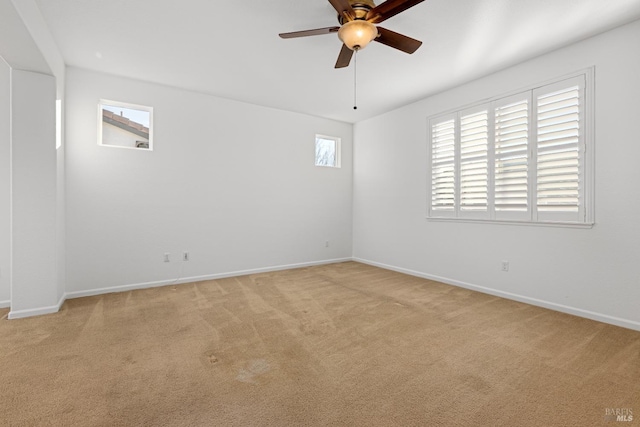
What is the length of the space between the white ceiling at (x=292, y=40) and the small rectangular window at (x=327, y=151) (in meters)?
1.56

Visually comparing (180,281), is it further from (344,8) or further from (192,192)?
(344,8)

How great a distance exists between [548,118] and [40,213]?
220 inches

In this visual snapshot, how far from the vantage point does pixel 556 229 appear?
10.4 feet

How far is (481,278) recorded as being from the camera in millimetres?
3863

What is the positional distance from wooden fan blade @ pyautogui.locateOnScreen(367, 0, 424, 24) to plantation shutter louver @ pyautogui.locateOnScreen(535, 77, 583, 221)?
2279 millimetres

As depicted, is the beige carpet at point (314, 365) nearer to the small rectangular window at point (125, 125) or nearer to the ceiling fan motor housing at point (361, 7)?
the small rectangular window at point (125, 125)

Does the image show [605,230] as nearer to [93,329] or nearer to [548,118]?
[548,118]

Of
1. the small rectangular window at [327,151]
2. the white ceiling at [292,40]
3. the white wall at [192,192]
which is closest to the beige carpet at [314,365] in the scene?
the white wall at [192,192]

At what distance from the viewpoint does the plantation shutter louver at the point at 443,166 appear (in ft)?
14.0

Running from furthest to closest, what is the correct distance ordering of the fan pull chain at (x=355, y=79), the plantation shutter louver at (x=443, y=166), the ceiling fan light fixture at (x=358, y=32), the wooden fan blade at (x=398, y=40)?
the plantation shutter louver at (x=443, y=166) < the fan pull chain at (x=355, y=79) < the wooden fan blade at (x=398, y=40) < the ceiling fan light fixture at (x=358, y=32)

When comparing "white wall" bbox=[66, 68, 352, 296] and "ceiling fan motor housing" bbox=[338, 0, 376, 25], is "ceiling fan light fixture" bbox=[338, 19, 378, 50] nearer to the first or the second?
"ceiling fan motor housing" bbox=[338, 0, 376, 25]

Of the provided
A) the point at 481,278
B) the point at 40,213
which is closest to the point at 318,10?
the point at 40,213

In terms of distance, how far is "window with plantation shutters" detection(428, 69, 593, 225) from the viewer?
3004 mm

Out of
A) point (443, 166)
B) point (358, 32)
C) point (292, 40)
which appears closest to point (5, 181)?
point (292, 40)
